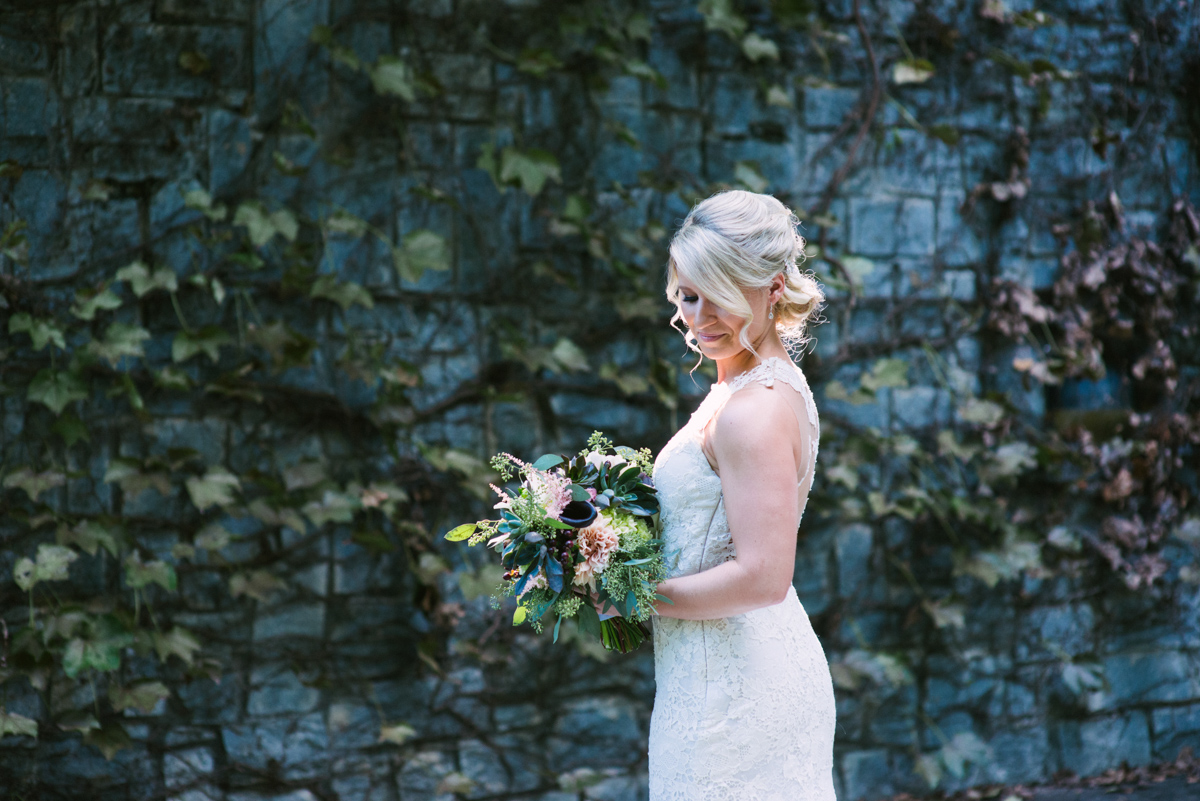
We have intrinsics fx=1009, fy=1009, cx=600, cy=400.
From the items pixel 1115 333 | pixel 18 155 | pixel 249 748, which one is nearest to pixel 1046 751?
pixel 1115 333

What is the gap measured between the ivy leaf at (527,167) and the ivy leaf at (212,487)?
124 centimetres

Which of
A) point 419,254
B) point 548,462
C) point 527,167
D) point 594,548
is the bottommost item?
point 594,548

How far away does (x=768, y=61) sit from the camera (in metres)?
3.58

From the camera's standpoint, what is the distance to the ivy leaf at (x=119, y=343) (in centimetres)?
287

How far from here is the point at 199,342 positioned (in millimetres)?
2979

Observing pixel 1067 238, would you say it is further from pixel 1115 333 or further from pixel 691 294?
pixel 691 294

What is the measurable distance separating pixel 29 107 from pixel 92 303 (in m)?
0.61

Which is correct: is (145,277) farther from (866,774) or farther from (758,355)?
(866,774)

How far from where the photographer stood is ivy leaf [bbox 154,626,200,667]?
2.93 m

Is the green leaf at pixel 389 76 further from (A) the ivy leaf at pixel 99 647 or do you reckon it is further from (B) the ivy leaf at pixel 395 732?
(B) the ivy leaf at pixel 395 732

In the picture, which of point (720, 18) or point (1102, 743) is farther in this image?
point (1102, 743)

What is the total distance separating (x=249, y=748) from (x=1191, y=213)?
395cm

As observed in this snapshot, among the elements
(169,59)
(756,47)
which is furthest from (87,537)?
(756,47)

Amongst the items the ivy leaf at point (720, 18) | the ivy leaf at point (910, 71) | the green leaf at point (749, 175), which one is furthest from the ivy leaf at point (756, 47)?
the ivy leaf at point (910, 71)
